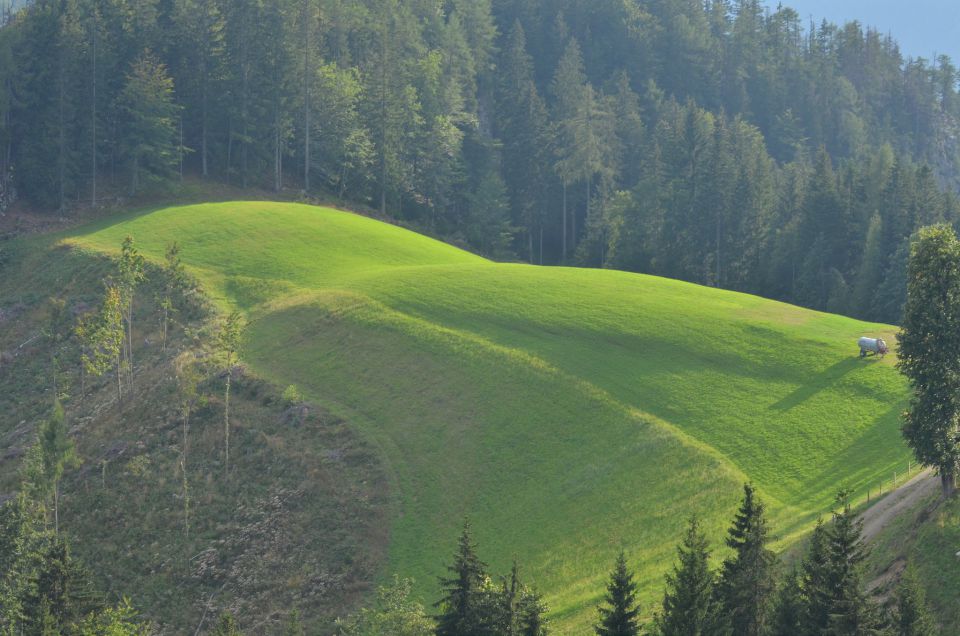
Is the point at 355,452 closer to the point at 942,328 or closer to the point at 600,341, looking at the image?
the point at 600,341

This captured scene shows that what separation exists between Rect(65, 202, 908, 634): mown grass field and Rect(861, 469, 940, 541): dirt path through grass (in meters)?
3.52

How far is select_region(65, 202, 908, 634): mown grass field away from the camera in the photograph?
191ft

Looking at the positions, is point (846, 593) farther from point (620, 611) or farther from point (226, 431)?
point (226, 431)

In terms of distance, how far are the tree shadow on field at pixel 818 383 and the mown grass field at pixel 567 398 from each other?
19 cm

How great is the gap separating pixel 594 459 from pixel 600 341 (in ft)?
50.7

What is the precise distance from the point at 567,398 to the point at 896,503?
77.4ft

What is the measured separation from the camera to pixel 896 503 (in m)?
52.2

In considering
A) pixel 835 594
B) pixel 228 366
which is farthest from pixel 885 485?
pixel 228 366

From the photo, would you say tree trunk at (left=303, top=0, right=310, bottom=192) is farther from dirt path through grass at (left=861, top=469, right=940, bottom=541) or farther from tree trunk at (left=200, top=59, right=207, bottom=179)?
dirt path through grass at (left=861, top=469, right=940, bottom=541)

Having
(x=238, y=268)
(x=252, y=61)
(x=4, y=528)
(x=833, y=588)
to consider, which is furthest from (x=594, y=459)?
(x=252, y=61)

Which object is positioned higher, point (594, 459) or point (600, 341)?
point (600, 341)

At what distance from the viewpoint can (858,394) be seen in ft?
222

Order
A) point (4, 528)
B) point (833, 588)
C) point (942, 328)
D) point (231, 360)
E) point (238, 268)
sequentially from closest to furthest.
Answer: point (833, 588)
point (942, 328)
point (4, 528)
point (231, 360)
point (238, 268)

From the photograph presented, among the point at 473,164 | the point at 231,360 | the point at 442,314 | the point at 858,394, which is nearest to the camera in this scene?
the point at 858,394
